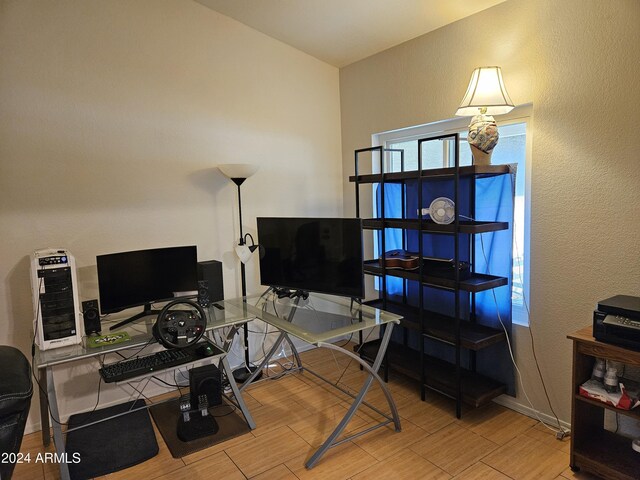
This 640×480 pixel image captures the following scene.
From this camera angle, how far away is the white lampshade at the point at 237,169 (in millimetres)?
2990

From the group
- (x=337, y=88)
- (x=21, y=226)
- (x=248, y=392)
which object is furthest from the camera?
(x=337, y=88)

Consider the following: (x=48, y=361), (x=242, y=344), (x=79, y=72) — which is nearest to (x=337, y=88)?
(x=79, y=72)

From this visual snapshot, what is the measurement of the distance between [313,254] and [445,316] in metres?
1.06

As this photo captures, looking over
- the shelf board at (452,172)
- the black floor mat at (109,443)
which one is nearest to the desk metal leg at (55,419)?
the black floor mat at (109,443)

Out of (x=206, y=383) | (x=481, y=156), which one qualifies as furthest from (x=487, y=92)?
(x=206, y=383)

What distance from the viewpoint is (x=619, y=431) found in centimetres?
223

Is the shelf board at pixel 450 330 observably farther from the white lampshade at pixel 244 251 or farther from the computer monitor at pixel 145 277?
the computer monitor at pixel 145 277

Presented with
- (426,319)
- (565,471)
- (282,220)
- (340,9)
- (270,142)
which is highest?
(340,9)

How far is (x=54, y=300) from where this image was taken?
90.6 inches

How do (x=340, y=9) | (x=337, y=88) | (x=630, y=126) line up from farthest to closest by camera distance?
(x=337, y=88)
(x=340, y=9)
(x=630, y=126)

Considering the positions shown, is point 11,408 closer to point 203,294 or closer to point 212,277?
point 203,294

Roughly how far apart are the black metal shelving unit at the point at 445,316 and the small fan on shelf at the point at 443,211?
0.05 metres

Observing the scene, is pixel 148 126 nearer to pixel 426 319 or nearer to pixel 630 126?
pixel 426 319

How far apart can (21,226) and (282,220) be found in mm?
1552
